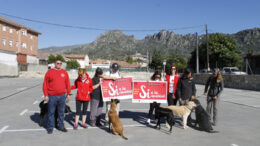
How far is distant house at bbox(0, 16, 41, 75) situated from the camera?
50094mm

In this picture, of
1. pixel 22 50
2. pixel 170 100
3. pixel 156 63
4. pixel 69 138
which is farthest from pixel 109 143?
pixel 156 63

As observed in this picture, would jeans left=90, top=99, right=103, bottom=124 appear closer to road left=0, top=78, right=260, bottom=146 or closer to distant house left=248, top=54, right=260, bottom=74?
road left=0, top=78, right=260, bottom=146

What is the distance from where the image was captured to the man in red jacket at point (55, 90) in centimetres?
576

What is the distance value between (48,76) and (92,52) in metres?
181

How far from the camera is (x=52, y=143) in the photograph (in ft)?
16.5

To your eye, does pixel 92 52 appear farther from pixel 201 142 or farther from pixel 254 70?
pixel 201 142

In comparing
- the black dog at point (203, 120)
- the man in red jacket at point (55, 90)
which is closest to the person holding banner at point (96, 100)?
the man in red jacket at point (55, 90)

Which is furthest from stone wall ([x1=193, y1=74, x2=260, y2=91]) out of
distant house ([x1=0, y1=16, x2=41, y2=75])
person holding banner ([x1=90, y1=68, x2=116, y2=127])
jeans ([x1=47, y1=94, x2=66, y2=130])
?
distant house ([x1=0, y1=16, x2=41, y2=75])

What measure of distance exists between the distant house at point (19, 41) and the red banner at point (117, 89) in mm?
46139

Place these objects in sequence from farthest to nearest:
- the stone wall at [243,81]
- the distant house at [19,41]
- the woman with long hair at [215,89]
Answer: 1. the distant house at [19,41]
2. the stone wall at [243,81]
3. the woman with long hair at [215,89]

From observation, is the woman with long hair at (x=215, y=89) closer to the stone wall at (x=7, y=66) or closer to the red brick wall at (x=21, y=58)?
the stone wall at (x=7, y=66)

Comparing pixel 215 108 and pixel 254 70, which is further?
pixel 254 70

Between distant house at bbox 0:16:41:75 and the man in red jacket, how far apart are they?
4617cm

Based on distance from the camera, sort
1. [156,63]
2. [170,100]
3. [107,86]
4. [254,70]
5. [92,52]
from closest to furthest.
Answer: [107,86]
[170,100]
[254,70]
[156,63]
[92,52]
